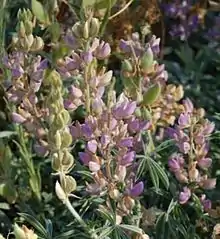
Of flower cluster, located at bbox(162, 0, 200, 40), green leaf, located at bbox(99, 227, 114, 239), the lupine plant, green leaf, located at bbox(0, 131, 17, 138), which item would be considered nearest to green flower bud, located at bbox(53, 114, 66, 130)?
the lupine plant

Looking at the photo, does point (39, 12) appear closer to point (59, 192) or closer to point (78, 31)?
point (78, 31)

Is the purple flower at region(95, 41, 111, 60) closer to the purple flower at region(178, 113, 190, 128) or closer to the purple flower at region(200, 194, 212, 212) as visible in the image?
the purple flower at region(178, 113, 190, 128)

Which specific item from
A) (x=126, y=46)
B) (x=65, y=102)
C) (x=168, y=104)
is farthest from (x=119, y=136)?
(x=168, y=104)

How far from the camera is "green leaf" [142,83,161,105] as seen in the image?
4.52ft

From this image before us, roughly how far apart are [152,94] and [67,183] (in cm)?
26

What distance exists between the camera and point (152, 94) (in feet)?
4.54

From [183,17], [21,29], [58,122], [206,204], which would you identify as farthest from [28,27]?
[183,17]

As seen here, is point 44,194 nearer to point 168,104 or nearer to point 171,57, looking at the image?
point 168,104

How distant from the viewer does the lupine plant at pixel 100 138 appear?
1236 mm

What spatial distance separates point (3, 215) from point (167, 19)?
916mm

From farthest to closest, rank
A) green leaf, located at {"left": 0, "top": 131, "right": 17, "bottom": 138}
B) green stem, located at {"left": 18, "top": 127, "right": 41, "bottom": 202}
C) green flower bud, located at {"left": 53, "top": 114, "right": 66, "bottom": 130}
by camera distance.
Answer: green leaf, located at {"left": 0, "top": 131, "right": 17, "bottom": 138}
green stem, located at {"left": 18, "top": 127, "right": 41, "bottom": 202}
green flower bud, located at {"left": 53, "top": 114, "right": 66, "bottom": 130}

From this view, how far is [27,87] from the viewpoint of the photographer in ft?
4.45

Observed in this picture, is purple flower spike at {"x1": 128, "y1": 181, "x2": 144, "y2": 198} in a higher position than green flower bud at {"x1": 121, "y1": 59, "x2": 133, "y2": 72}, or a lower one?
lower

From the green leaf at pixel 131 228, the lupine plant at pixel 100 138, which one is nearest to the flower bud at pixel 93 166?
the lupine plant at pixel 100 138
